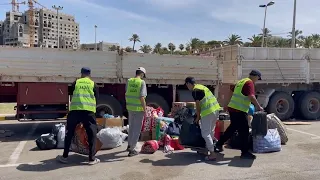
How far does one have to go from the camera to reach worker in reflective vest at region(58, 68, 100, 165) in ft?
18.5

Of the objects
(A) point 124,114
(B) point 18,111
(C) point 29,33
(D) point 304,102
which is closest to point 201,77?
(A) point 124,114

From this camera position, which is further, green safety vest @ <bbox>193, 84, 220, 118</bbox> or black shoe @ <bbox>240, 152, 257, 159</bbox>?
black shoe @ <bbox>240, 152, 257, 159</bbox>

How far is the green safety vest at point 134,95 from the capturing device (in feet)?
20.1

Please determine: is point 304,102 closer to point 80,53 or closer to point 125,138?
point 125,138

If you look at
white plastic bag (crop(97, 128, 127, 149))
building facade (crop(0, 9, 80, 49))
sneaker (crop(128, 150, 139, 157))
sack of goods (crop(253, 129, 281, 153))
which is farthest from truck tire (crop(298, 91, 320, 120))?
building facade (crop(0, 9, 80, 49))

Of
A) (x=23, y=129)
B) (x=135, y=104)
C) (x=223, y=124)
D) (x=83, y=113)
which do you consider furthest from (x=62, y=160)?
(x=23, y=129)

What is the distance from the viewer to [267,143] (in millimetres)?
6543

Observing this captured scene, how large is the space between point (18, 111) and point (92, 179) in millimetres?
4030

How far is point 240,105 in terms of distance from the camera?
6.02 meters

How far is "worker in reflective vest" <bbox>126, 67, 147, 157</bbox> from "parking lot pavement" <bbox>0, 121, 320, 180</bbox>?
0.35 metres

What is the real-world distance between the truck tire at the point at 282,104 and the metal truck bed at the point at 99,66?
2.45m

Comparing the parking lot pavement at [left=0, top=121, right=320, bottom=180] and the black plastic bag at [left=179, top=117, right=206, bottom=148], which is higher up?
the black plastic bag at [left=179, top=117, right=206, bottom=148]

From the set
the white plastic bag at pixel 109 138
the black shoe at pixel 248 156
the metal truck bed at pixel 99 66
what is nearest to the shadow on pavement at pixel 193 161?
the black shoe at pixel 248 156

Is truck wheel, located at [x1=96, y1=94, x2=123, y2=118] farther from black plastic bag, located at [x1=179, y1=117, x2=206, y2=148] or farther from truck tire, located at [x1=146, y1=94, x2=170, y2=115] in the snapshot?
black plastic bag, located at [x1=179, y1=117, x2=206, y2=148]
